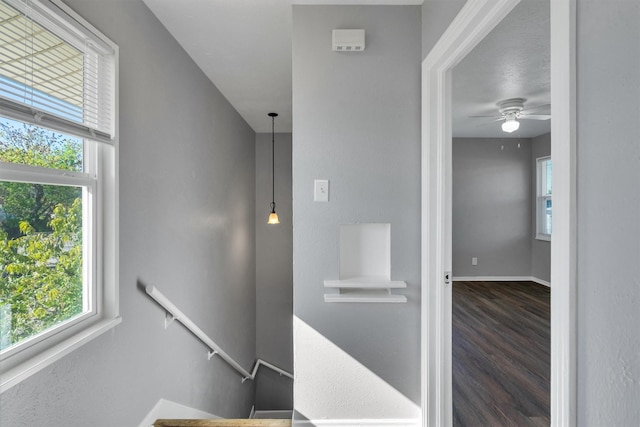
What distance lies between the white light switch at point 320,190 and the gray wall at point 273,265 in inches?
133

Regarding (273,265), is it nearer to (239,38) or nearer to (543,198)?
(239,38)

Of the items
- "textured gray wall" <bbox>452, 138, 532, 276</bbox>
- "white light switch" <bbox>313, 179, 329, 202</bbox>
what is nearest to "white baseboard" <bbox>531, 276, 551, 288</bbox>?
"textured gray wall" <bbox>452, 138, 532, 276</bbox>

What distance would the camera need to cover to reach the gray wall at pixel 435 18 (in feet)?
4.91

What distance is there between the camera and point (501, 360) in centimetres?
288

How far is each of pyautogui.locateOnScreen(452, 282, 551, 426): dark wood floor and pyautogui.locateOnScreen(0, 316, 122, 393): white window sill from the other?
2.06 m

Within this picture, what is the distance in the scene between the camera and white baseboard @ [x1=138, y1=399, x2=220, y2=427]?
1997 millimetres

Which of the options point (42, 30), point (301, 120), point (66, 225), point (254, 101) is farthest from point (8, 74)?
point (254, 101)

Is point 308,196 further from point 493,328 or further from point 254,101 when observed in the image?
point 493,328

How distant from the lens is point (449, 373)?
5.94ft

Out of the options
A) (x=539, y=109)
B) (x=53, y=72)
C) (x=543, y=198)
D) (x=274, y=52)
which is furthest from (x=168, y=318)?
(x=543, y=198)

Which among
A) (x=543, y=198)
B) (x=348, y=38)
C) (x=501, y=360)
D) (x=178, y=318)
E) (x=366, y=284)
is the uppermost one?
(x=348, y=38)
